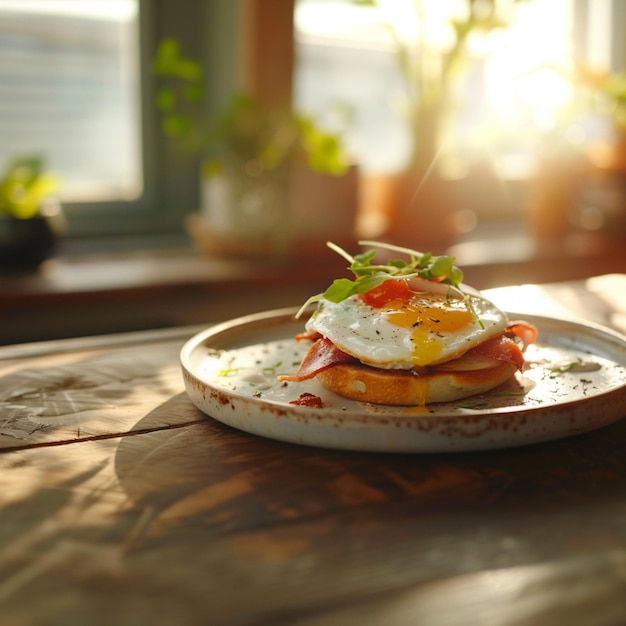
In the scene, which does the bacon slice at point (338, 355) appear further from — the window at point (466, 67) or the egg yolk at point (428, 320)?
the window at point (466, 67)

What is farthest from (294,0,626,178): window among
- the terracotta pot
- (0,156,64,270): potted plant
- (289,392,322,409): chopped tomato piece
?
(289,392,322,409): chopped tomato piece

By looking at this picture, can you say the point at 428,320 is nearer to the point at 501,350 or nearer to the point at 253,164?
the point at 501,350

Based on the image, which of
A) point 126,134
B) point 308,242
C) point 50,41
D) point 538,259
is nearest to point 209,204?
point 308,242

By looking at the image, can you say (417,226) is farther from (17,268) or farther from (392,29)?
(17,268)

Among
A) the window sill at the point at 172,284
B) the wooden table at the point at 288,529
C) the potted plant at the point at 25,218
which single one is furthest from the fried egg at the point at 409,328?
the potted plant at the point at 25,218

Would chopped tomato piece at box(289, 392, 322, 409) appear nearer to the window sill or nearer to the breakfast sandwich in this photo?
the breakfast sandwich

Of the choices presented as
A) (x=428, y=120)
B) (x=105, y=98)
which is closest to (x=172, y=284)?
(x=105, y=98)
